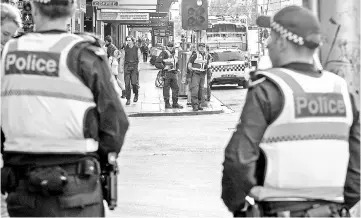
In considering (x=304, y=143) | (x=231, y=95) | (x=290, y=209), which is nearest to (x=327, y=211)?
(x=290, y=209)

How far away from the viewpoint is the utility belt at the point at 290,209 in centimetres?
414

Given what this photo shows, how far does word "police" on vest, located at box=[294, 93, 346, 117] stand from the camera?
418 centimetres

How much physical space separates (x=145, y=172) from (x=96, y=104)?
8.16 m

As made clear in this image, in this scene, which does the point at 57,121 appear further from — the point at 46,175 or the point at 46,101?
the point at 46,175

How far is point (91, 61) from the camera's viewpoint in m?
4.68

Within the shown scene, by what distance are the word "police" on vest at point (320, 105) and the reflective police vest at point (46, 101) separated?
1.13 meters

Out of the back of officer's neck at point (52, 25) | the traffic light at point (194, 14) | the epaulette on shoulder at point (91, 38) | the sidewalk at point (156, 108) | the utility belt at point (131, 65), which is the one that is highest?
the back of officer's neck at point (52, 25)

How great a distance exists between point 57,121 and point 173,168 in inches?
342

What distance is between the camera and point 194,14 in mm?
26094

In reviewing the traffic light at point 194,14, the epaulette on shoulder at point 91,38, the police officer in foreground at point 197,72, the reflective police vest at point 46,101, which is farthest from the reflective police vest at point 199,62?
the reflective police vest at point 46,101

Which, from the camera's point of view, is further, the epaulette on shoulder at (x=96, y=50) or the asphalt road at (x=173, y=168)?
the asphalt road at (x=173, y=168)

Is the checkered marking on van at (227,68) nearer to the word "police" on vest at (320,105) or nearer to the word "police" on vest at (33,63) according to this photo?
the word "police" on vest at (33,63)

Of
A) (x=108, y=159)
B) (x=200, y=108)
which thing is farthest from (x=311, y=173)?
(x=200, y=108)

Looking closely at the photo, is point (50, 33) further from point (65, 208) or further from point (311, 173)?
point (311, 173)
